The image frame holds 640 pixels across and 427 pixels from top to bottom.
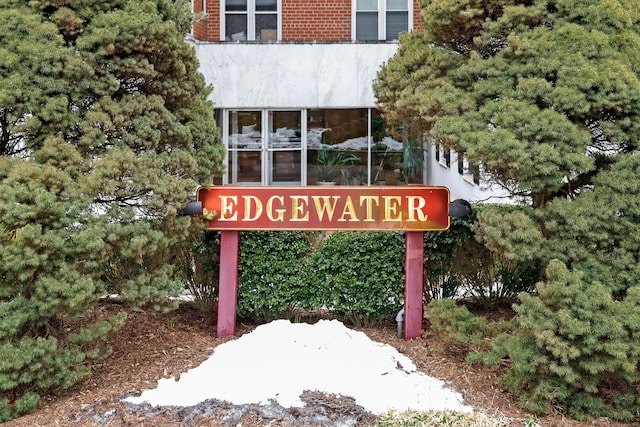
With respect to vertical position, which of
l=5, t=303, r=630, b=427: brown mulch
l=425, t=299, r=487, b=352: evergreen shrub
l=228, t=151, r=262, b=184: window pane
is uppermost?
l=228, t=151, r=262, b=184: window pane

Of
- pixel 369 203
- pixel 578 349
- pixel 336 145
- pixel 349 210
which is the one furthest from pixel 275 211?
pixel 336 145

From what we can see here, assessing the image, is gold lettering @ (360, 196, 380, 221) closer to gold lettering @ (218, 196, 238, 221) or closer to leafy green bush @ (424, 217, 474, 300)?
leafy green bush @ (424, 217, 474, 300)

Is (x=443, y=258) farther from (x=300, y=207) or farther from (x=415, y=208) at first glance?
(x=300, y=207)

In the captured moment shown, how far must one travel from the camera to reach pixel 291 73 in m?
16.2

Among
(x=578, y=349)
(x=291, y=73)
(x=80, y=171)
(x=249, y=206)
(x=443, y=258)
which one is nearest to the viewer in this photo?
(x=578, y=349)

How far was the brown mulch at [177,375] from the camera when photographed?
15.2 feet

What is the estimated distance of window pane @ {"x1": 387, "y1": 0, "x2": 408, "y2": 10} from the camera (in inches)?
650

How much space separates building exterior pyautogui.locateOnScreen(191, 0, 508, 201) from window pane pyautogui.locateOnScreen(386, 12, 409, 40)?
0.02m

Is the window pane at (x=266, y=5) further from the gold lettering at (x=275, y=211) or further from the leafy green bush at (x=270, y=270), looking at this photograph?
the gold lettering at (x=275, y=211)

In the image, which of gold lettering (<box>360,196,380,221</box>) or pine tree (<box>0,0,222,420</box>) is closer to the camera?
pine tree (<box>0,0,222,420</box>)

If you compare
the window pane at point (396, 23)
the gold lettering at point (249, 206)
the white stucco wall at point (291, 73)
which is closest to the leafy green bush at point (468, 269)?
the gold lettering at point (249, 206)

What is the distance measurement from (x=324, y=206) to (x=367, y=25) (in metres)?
11.3

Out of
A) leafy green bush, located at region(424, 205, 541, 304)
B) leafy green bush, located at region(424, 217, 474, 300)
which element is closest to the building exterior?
leafy green bush, located at region(424, 205, 541, 304)

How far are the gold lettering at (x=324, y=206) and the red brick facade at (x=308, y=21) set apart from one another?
1096 centimetres
